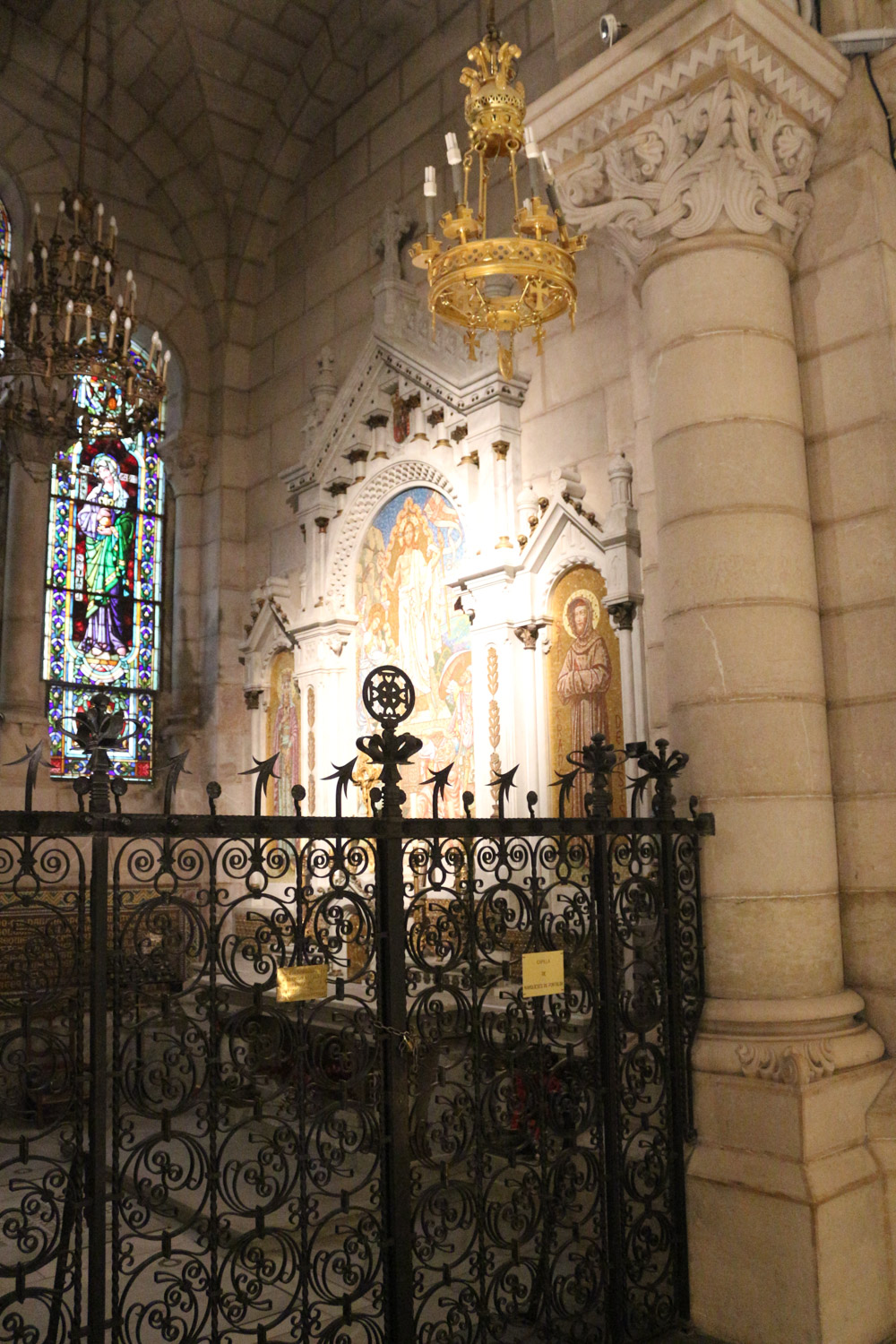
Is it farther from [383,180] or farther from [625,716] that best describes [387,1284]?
[383,180]

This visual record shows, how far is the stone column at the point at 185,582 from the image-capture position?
35.3 ft

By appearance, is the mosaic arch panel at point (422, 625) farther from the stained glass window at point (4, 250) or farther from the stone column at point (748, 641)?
the stained glass window at point (4, 250)

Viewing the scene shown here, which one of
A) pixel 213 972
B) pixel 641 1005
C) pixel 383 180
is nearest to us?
pixel 213 972

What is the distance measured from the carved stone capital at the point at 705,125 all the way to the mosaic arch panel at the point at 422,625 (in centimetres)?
360

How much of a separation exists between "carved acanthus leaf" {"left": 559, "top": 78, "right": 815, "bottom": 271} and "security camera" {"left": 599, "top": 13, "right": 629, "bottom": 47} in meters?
0.45

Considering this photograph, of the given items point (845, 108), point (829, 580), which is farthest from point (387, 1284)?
point (845, 108)

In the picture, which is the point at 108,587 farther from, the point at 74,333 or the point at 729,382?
the point at 729,382

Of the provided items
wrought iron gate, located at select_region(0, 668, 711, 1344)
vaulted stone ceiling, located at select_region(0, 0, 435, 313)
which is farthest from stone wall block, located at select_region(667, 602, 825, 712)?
vaulted stone ceiling, located at select_region(0, 0, 435, 313)

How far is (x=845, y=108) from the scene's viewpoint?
4.68 meters

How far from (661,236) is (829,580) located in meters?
1.56

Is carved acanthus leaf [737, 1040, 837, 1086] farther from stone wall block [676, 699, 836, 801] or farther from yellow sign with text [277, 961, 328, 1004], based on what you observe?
yellow sign with text [277, 961, 328, 1004]

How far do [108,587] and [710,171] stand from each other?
7.82 m

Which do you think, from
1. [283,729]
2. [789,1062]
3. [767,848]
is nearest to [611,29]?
[767,848]

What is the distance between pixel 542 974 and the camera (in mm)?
3766
